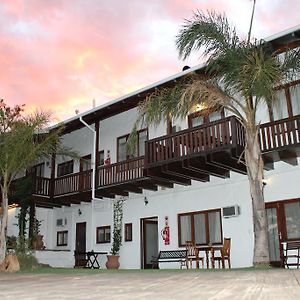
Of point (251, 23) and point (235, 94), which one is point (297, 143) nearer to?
point (235, 94)

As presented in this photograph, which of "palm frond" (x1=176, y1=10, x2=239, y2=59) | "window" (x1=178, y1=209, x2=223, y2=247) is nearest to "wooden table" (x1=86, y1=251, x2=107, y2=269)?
"window" (x1=178, y1=209, x2=223, y2=247)

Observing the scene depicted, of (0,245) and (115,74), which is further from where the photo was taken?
(115,74)

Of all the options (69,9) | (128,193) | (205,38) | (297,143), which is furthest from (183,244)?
(69,9)

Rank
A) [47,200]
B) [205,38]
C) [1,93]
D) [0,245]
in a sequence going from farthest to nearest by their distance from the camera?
[47,200] < [1,93] < [0,245] < [205,38]

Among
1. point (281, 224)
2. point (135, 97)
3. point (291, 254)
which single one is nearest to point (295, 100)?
point (281, 224)

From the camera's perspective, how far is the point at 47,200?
19.8 m

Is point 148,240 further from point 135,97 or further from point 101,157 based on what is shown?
point 135,97

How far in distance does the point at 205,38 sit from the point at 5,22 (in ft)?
20.1

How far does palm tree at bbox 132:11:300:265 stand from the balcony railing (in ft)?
3.15

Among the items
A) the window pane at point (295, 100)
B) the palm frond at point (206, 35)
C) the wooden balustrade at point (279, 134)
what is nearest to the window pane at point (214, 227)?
the wooden balustrade at point (279, 134)

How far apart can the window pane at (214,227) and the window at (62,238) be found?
8410mm

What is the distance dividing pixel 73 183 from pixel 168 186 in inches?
185

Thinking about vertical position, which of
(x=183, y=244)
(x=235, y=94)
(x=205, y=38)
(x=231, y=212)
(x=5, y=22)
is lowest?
(x=183, y=244)

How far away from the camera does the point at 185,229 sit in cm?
1591
